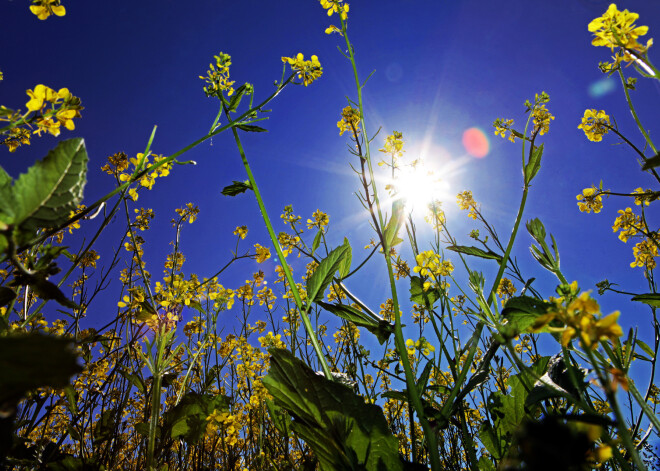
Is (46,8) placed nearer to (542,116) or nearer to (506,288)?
(542,116)

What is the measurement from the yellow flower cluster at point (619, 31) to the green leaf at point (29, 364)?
1557 mm

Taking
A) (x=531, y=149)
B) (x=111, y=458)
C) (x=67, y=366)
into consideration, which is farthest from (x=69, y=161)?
(x=111, y=458)

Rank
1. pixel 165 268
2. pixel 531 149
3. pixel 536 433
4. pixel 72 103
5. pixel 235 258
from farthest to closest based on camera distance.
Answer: pixel 165 268, pixel 235 258, pixel 531 149, pixel 72 103, pixel 536 433

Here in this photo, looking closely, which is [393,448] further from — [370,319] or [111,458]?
[111,458]

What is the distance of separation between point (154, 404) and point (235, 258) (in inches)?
42.0

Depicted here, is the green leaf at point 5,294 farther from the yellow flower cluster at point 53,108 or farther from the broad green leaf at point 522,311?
the broad green leaf at point 522,311

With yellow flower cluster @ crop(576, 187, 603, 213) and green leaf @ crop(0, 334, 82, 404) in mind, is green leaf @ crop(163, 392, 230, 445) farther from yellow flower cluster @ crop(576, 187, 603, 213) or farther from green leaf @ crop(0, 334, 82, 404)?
yellow flower cluster @ crop(576, 187, 603, 213)

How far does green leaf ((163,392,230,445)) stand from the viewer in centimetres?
214

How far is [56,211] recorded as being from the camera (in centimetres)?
53

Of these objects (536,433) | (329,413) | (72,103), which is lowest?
(536,433)

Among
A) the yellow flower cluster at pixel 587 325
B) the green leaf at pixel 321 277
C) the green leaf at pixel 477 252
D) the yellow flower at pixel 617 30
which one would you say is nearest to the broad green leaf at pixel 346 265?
the green leaf at pixel 321 277

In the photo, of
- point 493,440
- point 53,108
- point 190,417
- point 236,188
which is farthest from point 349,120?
point 190,417

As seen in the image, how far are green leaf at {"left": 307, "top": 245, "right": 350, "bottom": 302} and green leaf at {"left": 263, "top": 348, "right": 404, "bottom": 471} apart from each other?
0.97ft

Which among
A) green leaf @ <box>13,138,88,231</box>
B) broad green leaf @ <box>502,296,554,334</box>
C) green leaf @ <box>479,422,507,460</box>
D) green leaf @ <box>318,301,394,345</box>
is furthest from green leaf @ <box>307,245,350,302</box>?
green leaf @ <box>479,422,507,460</box>
